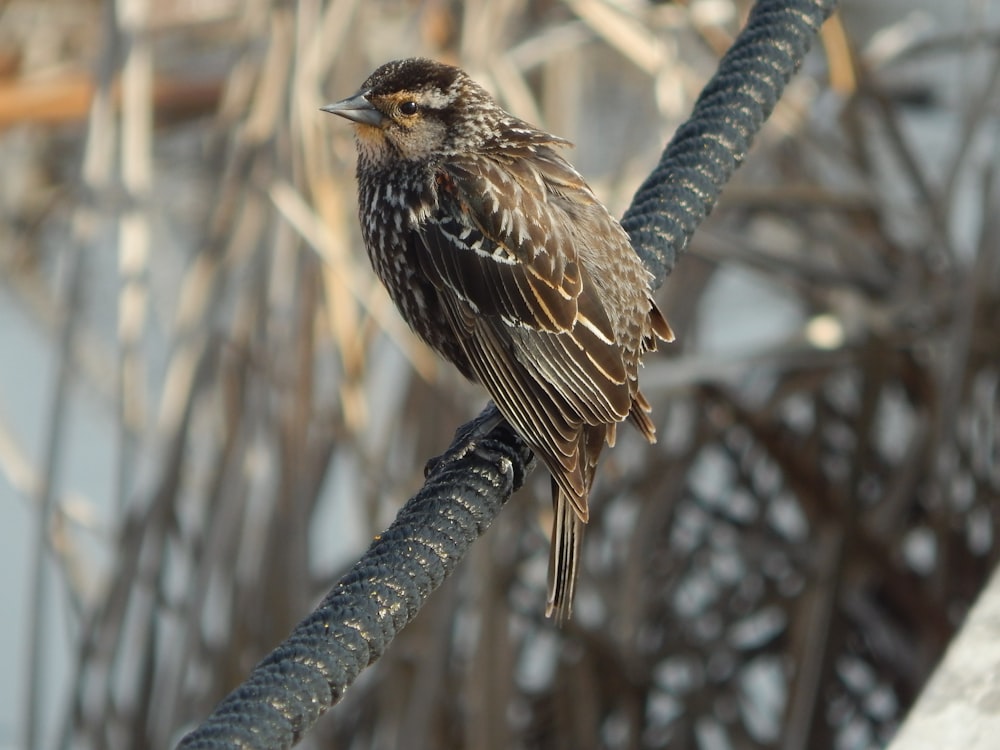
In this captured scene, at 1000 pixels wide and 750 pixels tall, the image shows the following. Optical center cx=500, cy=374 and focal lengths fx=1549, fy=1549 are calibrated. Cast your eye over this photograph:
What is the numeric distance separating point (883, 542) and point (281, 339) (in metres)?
1.65

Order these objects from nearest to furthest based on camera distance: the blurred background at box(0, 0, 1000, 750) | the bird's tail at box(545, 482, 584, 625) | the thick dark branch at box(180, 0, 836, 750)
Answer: the thick dark branch at box(180, 0, 836, 750), the bird's tail at box(545, 482, 584, 625), the blurred background at box(0, 0, 1000, 750)

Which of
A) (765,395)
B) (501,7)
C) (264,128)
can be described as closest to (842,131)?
(765,395)

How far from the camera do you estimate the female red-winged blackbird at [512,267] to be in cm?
244

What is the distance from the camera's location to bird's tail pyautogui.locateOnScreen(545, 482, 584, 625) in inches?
93.3

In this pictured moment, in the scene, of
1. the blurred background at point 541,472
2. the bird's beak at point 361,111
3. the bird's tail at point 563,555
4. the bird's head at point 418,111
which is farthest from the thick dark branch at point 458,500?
the blurred background at point 541,472

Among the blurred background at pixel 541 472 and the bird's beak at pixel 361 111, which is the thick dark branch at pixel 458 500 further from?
the blurred background at pixel 541 472

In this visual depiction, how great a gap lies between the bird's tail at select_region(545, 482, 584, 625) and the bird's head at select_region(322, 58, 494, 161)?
702 millimetres

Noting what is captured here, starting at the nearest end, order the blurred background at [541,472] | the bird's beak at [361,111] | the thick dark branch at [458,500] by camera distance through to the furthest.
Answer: the thick dark branch at [458,500]
the bird's beak at [361,111]
the blurred background at [541,472]

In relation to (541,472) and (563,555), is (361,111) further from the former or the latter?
(541,472)

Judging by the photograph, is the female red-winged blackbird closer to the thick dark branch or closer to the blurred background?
the thick dark branch

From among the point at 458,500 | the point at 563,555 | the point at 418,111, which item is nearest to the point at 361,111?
the point at 418,111

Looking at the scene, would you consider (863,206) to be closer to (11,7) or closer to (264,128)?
(264,128)

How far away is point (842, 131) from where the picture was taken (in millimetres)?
4523

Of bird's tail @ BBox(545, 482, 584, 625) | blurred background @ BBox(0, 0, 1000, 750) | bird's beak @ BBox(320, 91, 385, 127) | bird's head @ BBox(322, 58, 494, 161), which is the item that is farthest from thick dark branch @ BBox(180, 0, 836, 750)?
blurred background @ BBox(0, 0, 1000, 750)
